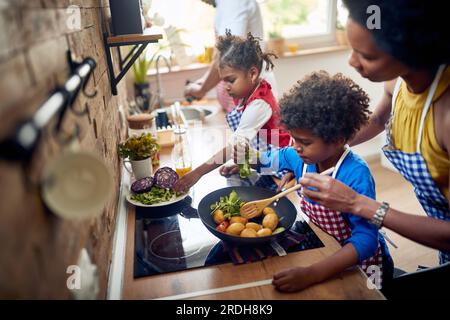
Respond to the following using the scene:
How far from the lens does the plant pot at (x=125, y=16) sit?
54.6 inches

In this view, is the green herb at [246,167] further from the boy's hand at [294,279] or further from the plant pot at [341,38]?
the plant pot at [341,38]

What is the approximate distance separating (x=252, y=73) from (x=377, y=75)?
72cm

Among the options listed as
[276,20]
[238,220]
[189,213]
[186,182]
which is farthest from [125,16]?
[276,20]

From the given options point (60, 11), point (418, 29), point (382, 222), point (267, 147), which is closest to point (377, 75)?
point (418, 29)

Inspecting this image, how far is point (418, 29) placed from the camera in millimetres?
837

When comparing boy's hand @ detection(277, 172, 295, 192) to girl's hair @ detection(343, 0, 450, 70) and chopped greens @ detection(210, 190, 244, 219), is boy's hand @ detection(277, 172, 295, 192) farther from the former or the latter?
girl's hair @ detection(343, 0, 450, 70)

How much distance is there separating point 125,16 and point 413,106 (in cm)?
113

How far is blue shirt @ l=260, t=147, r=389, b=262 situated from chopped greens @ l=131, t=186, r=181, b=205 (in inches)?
17.6

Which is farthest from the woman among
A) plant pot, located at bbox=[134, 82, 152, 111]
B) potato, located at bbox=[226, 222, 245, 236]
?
plant pot, located at bbox=[134, 82, 152, 111]

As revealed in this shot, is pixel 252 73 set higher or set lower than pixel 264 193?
higher

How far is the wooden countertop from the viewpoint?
82 cm

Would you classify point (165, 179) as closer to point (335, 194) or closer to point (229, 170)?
point (229, 170)

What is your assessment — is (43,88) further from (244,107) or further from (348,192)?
(244,107)

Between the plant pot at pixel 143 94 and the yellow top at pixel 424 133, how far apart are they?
5.65ft
